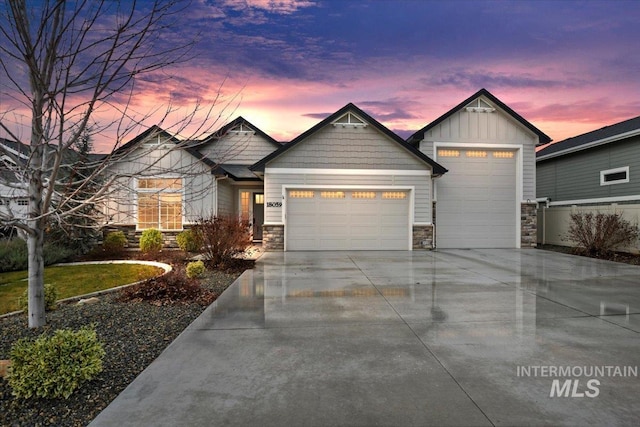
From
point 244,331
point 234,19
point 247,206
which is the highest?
point 234,19

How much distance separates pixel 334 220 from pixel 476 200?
616 centimetres

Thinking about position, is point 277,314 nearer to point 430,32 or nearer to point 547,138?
point 430,32

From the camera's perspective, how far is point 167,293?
20.5 ft

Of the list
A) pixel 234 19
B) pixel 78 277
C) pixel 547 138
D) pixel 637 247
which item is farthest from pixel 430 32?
pixel 78 277

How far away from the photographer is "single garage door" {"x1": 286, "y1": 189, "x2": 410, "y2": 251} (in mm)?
14156

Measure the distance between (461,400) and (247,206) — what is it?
1581 cm

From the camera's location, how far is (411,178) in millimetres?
14211

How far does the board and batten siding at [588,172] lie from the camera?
14.8m

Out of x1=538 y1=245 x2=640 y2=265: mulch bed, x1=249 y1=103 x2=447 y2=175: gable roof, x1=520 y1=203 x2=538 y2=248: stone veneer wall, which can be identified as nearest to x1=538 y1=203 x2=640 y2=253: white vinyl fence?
x1=538 y1=245 x2=640 y2=265: mulch bed

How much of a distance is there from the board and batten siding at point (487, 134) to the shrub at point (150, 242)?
436 inches

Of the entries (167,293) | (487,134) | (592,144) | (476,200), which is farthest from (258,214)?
(592,144)

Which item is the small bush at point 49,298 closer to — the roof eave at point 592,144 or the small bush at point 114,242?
the small bush at point 114,242

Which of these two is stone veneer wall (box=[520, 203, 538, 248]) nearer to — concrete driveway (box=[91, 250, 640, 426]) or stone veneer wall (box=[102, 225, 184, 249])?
concrete driveway (box=[91, 250, 640, 426])

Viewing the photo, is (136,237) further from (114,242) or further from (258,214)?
(258,214)
